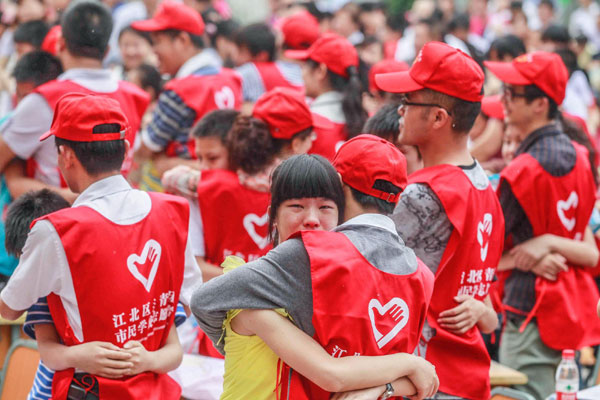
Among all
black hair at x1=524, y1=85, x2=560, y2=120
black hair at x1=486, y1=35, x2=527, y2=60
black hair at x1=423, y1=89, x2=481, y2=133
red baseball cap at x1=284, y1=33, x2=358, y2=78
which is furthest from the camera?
black hair at x1=486, y1=35, x2=527, y2=60

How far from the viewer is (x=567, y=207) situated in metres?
4.08

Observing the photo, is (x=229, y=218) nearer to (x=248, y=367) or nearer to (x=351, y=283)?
(x=248, y=367)

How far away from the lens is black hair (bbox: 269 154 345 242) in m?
2.67

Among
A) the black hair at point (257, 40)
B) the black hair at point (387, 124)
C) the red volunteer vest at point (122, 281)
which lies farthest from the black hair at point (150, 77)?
the red volunteer vest at point (122, 281)

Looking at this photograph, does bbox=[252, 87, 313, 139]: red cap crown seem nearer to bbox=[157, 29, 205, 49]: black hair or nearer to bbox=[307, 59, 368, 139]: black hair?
bbox=[307, 59, 368, 139]: black hair

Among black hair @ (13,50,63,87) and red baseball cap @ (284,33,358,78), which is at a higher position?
red baseball cap @ (284,33,358,78)

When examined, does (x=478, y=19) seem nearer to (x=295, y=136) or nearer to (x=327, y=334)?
(x=295, y=136)

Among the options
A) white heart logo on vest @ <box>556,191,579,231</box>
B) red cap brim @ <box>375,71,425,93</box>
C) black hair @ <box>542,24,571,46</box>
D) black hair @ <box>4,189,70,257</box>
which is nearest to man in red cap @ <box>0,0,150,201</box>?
black hair @ <box>4,189,70,257</box>

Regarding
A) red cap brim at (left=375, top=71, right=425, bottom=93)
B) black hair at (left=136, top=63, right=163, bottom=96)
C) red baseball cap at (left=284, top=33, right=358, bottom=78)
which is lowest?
black hair at (left=136, top=63, right=163, bottom=96)

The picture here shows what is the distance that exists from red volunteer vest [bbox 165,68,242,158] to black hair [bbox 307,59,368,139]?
0.63 metres

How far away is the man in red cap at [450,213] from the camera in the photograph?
10.3 feet

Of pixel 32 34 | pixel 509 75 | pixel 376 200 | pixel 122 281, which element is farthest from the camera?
pixel 32 34

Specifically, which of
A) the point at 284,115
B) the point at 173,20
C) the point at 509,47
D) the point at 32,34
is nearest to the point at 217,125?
the point at 284,115

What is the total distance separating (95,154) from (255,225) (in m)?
1.20
